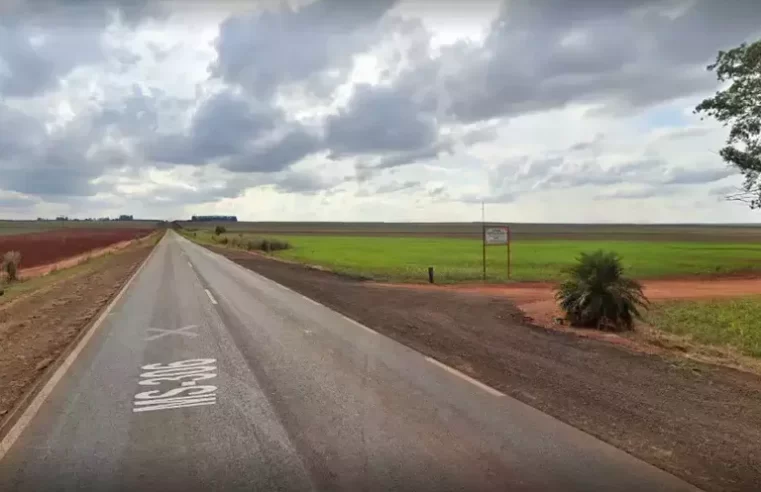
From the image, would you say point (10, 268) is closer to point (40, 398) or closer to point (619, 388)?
point (40, 398)

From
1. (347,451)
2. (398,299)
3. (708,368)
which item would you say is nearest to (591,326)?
(708,368)

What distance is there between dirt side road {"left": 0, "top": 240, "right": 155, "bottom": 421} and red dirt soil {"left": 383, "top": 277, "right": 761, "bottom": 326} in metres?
10.0

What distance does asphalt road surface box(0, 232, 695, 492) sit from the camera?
4912 millimetres

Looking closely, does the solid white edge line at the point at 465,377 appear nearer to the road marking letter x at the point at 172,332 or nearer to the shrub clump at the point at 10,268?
the road marking letter x at the point at 172,332

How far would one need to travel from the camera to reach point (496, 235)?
2583 cm

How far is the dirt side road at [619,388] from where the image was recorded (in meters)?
5.49

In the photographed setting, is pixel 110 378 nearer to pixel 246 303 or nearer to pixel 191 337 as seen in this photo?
pixel 191 337

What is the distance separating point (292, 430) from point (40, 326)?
35.8 feet

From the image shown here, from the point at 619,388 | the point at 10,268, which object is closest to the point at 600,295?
the point at 619,388

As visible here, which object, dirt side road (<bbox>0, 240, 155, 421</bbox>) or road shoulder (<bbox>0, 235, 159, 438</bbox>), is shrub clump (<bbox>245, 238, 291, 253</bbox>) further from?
dirt side road (<bbox>0, 240, 155, 421</bbox>)

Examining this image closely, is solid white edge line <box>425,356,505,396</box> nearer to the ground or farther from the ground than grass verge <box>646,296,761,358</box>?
farther from the ground

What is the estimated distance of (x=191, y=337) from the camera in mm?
11789

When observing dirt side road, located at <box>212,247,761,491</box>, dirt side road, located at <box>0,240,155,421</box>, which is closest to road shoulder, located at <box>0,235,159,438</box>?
dirt side road, located at <box>0,240,155,421</box>

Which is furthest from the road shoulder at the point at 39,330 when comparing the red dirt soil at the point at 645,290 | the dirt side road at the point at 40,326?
the red dirt soil at the point at 645,290
